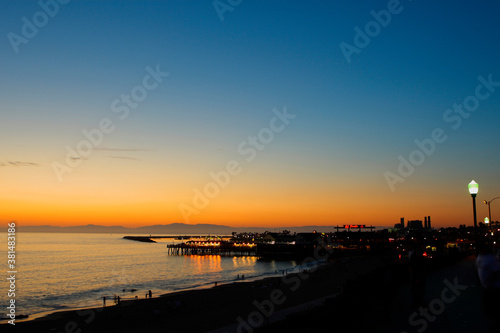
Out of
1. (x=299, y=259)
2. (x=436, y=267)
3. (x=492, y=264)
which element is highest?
(x=492, y=264)

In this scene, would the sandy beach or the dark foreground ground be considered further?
the sandy beach

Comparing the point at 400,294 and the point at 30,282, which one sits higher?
the point at 400,294

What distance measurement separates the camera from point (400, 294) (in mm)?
14742

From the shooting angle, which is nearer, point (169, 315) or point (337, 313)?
point (337, 313)

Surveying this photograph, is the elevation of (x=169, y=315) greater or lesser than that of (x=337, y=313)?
lesser

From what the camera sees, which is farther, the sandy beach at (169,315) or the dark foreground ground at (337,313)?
the sandy beach at (169,315)

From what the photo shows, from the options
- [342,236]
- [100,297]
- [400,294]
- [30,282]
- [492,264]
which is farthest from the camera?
[342,236]

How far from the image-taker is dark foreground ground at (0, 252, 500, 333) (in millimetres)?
7969

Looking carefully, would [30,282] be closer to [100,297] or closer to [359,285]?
[100,297]

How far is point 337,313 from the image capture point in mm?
7547

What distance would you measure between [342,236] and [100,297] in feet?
347

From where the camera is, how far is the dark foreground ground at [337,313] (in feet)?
26.1

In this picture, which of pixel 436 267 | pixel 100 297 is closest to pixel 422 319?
pixel 436 267

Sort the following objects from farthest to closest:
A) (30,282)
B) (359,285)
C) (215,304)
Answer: (30,282), (215,304), (359,285)
